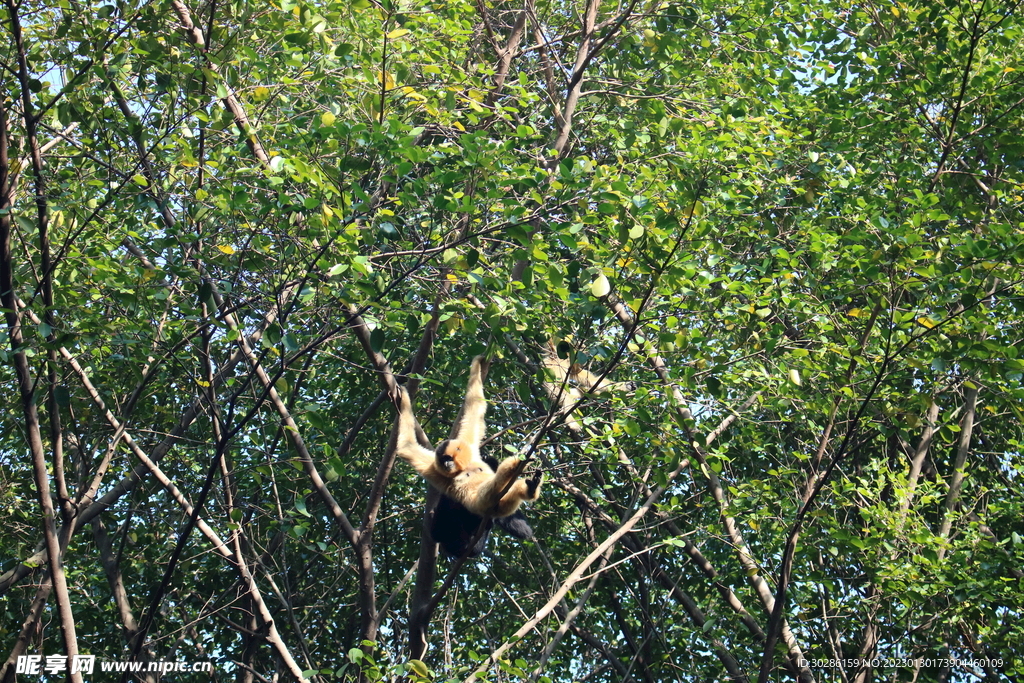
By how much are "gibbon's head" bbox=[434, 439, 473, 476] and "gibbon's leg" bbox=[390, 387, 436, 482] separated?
0.40 ft

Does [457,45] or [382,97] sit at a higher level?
[457,45]

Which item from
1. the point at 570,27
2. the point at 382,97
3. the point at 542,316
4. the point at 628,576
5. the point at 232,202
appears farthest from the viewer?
the point at 628,576

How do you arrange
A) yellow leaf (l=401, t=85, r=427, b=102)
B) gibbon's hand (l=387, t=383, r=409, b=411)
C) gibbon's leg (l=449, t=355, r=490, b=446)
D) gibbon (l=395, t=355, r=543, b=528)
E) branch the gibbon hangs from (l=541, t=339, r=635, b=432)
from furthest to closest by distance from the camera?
gibbon's leg (l=449, t=355, r=490, b=446), gibbon (l=395, t=355, r=543, b=528), gibbon's hand (l=387, t=383, r=409, b=411), branch the gibbon hangs from (l=541, t=339, r=635, b=432), yellow leaf (l=401, t=85, r=427, b=102)

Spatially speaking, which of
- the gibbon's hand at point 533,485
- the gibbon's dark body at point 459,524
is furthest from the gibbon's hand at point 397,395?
the gibbon's dark body at point 459,524

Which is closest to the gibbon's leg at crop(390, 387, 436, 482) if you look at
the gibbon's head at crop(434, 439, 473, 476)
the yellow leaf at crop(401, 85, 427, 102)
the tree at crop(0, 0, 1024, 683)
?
the gibbon's head at crop(434, 439, 473, 476)

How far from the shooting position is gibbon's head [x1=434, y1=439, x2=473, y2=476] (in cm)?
829

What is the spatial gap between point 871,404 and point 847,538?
1.33 metres

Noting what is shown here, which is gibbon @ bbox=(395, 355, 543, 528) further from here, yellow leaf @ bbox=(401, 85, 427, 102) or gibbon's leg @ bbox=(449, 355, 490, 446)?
→ yellow leaf @ bbox=(401, 85, 427, 102)

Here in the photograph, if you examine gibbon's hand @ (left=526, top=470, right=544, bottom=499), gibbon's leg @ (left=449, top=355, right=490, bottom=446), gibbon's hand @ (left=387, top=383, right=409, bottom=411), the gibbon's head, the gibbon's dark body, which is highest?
gibbon's leg @ (left=449, top=355, right=490, bottom=446)

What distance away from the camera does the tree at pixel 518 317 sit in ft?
Result: 19.2

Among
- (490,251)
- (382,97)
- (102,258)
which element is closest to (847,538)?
(490,251)

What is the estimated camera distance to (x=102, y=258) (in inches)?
270

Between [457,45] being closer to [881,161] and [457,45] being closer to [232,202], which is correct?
[232,202]

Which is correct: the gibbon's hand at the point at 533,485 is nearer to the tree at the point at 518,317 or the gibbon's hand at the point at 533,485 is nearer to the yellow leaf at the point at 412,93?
the tree at the point at 518,317
